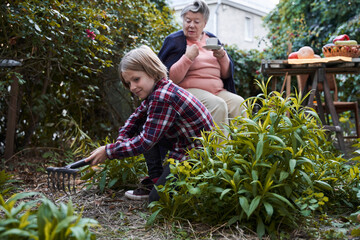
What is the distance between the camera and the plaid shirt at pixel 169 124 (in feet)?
6.70

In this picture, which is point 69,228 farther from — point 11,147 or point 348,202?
point 11,147

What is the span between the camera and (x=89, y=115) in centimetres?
453

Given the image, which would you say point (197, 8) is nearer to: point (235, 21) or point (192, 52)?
point (192, 52)

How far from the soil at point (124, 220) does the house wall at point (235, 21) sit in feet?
36.0

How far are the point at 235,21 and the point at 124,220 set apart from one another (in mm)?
13193

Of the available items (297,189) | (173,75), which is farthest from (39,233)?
(173,75)

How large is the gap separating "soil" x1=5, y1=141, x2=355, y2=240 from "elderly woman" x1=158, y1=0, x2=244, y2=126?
3.21 ft

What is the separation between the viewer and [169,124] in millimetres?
2072

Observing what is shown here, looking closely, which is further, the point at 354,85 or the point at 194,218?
the point at 354,85

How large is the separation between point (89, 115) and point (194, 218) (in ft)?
9.88

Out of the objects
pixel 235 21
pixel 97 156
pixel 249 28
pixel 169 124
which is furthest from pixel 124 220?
pixel 249 28

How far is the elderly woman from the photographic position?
2.78 metres

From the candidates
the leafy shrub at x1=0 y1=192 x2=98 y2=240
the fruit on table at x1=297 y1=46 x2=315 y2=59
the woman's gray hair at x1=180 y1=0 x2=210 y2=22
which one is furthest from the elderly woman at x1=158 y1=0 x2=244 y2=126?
the leafy shrub at x1=0 y1=192 x2=98 y2=240

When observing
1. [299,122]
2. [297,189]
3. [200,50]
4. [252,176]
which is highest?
[200,50]
